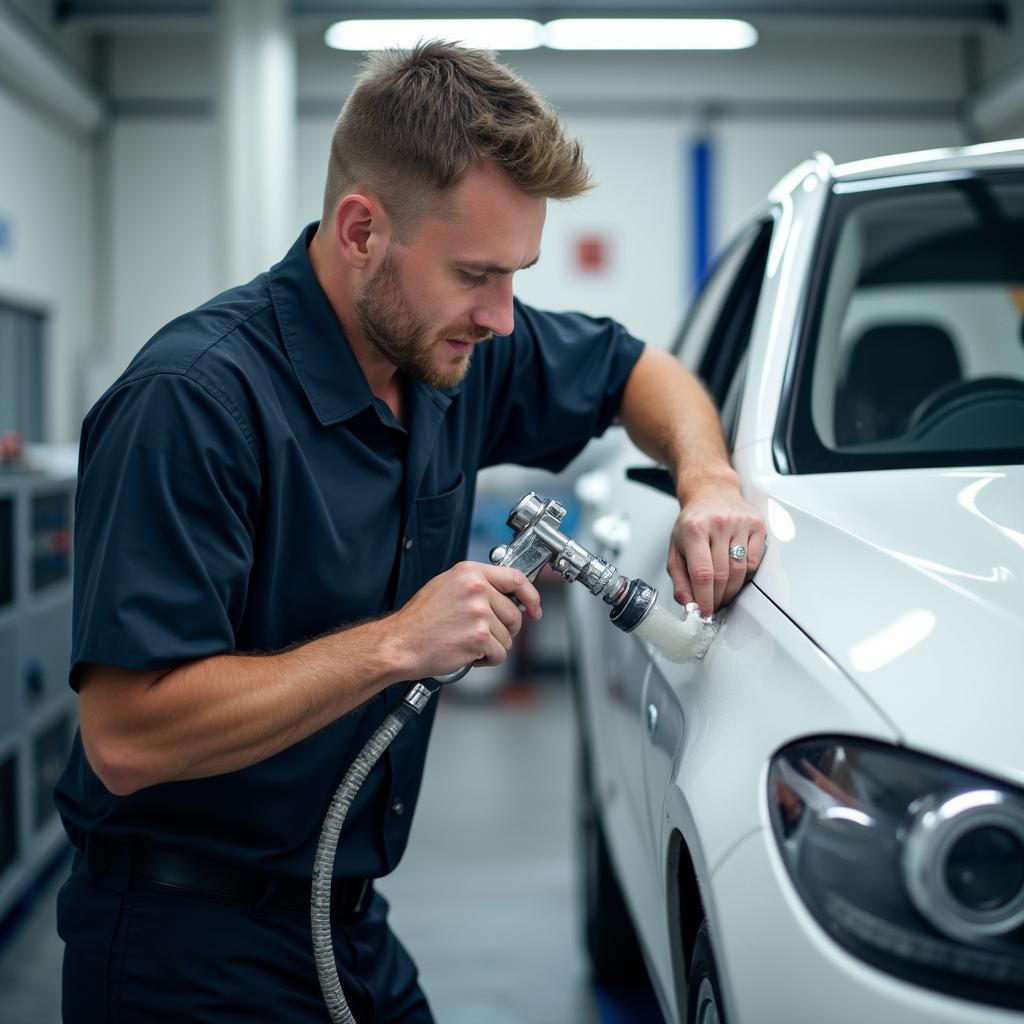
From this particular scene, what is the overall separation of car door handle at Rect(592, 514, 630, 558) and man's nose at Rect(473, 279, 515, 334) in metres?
0.60

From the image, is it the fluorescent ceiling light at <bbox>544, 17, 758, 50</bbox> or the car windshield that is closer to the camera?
the car windshield

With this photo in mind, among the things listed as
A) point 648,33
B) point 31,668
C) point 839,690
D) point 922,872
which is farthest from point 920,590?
point 648,33

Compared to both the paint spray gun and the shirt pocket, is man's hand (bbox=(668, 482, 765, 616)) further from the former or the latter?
the shirt pocket

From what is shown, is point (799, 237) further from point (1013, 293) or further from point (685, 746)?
point (1013, 293)

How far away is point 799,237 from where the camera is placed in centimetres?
171

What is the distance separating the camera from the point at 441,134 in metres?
1.31

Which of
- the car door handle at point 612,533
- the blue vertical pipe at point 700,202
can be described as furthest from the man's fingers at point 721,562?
the blue vertical pipe at point 700,202

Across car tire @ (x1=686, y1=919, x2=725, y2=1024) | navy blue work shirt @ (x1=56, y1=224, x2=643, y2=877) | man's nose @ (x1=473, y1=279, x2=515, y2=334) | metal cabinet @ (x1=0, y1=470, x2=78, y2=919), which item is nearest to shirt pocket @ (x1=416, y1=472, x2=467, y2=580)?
navy blue work shirt @ (x1=56, y1=224, x2=643, y2=877)

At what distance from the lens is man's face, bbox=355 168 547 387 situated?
133 centimetres

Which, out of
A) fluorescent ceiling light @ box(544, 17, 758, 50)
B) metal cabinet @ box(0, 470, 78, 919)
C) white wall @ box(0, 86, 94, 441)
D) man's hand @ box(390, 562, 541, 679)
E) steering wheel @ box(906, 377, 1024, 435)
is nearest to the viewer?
man's hand @ box(390, 562, 541, 679)

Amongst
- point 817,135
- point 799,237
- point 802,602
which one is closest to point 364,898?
point 802,602

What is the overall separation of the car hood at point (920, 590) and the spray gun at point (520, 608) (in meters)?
0.12

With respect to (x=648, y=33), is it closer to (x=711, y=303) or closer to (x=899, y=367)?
(x=711, y=303)

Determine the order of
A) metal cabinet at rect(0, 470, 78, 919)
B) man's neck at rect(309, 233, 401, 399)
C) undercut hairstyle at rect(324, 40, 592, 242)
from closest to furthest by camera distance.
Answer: undercut hairstyle at rect(324, 40, 592, 242)
man's neck at rect(309, 233, 401, 399)
metal cabinet at rect(0, 470, 78, 919)
